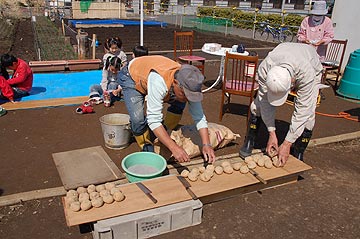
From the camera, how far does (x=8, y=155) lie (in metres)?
4.27

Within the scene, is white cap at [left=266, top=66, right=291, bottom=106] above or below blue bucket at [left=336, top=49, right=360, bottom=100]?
above

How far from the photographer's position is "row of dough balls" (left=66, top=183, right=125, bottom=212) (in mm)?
2723

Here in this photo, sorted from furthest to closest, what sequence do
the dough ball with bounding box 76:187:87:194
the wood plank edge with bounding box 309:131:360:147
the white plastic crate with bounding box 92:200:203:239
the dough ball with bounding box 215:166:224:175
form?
the wood plank edge with bounding box 309:131:360:147 → the dough ball with bounding box 215:166:224:175 → the dough ball with bounding box 76:187:87:194 → the white plastic crate with bounding box 92:200:203:239

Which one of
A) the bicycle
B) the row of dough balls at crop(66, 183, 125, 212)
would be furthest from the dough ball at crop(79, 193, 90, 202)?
the bicycle

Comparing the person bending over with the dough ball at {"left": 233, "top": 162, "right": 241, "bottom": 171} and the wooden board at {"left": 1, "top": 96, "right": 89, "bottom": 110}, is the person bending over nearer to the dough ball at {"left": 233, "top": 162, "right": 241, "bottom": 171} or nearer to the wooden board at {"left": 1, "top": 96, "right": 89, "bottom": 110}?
the dough ball at {"left": 233, "top": 162, "right": 241, "bottom": 171}

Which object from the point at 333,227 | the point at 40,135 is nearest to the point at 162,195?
the point at 333,227

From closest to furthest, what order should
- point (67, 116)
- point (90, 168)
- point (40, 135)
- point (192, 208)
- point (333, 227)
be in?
point (192, 208) → point (333, 227) → point (90, 168) → point (40, 135) → point (67, 116)

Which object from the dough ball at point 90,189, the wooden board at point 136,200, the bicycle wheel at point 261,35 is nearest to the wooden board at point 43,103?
the dough ball at point 90,189

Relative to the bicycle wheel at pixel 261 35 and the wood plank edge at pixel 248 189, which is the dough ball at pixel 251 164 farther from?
the bicycle wheel at pixel 261 35

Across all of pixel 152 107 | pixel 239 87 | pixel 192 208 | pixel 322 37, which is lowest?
pixel 192 208

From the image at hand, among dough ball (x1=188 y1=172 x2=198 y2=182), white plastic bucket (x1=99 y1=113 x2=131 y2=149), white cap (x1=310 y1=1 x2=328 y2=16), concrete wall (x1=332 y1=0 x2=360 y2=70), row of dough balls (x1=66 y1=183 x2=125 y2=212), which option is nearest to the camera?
row of dough balls (x1=66 y1=183 x2=125 y2=212)

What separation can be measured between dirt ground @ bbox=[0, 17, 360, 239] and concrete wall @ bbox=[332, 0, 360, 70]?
4.35 meters

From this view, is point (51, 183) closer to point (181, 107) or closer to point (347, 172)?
point (181, 107)

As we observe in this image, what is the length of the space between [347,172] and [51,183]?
3.82m
